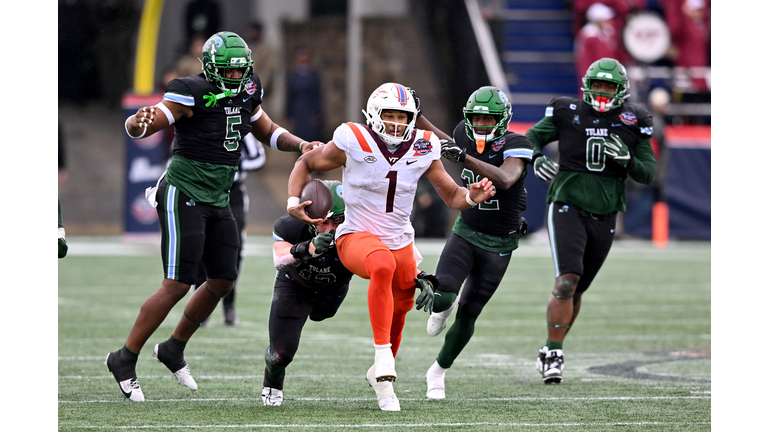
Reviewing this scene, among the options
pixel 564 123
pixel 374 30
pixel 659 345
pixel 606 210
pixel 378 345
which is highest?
pixel 374 30

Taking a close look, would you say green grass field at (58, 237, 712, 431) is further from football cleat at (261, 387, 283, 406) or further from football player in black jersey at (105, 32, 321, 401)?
football player in black jersey at (105, 32, 321, 401)

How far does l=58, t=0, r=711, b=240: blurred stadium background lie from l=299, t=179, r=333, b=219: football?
41.8ft

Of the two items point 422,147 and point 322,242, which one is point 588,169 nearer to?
point 422,147

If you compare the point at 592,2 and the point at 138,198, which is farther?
the point at 592,2

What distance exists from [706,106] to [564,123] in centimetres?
1197

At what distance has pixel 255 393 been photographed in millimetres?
5953

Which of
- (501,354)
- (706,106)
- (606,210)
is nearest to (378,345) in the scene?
(606,210)

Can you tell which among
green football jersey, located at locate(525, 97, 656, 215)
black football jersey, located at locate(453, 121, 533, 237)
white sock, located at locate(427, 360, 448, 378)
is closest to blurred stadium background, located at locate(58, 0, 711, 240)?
green football jersey, located at locate(525, 97, 656, 215)

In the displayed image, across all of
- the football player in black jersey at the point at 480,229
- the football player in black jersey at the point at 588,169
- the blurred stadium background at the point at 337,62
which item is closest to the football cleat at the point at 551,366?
the football player in black jersey at the point at 588,169

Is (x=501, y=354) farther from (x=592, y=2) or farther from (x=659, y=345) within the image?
(x=592, y=2)

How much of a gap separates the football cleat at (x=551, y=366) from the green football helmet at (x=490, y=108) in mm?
1308

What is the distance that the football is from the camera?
535 cm

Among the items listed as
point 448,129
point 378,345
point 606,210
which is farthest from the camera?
point 448,129

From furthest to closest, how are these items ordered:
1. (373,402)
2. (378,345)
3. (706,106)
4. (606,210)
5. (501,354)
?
(706,106) → (501,354) → (606,210) → (373,402) → (378,345)
